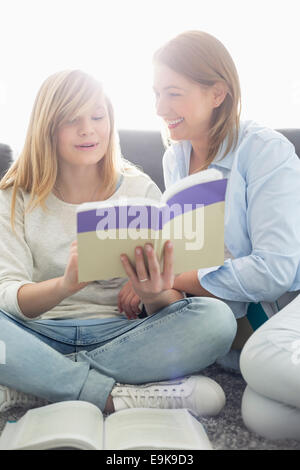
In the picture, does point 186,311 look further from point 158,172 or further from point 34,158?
point 158,172

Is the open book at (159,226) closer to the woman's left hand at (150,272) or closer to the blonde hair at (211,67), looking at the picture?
the woman's left hand at (150,272)

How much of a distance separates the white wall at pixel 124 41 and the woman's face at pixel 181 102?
754mm

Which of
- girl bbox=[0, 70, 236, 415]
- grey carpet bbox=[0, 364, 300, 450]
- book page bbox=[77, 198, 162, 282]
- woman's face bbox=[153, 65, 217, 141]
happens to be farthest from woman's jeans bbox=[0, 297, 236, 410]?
woman's face bbox=[153, 65, 217, 141]

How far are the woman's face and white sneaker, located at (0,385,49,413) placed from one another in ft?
2.42

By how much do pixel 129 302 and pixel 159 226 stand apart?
38 centimetres

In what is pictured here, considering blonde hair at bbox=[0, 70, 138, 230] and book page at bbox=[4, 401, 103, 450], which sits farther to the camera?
blonde hair at bbox=[0, 70, 138, 230]

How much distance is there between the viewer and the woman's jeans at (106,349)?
1105 mm

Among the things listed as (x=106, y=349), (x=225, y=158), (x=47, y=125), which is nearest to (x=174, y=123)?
(x=225, y=158)

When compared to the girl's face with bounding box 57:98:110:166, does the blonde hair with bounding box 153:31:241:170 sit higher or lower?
higher

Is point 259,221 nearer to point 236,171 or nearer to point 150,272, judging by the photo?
point 236,171

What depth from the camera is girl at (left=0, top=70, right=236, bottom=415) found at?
3.64 ft

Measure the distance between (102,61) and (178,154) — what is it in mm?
839

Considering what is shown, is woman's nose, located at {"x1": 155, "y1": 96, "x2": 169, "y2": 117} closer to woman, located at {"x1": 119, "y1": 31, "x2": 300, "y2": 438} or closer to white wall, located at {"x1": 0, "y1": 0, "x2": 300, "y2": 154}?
woman, located at {"x1": 119, "y1": 31, "x2": 300, "y2": 438}

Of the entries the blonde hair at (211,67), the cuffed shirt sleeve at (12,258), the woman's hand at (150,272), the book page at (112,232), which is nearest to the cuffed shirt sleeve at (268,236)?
the blonde hair at (211,67)
